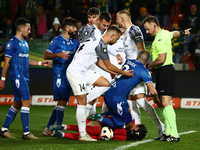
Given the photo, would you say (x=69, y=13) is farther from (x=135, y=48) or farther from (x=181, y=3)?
(x=135, y=48)

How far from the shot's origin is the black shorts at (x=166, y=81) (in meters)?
5.98

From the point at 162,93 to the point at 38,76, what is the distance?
7.30 meters

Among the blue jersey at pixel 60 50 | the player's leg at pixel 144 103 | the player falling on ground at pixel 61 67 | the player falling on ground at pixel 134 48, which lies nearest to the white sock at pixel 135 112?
the player falling on ground at pixel 134 48

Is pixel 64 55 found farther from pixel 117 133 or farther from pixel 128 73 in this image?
pixel 117 133

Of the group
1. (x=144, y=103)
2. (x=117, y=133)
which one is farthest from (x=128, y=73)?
(x=117, y=133)

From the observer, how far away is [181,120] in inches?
357

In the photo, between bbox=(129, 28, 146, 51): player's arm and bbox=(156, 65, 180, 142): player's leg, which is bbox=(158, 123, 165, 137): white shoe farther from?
bbox=(129, 28, 146, 51): player's arm

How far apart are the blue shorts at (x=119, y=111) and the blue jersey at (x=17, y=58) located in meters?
1.63

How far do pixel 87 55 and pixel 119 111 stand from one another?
1156 millimetres

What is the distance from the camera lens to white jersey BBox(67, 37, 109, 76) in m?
5.82

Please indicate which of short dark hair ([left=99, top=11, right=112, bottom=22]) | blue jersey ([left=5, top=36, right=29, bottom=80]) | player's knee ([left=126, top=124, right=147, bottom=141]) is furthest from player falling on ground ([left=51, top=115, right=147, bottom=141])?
short dark hair ([left=99, top=11, right=112, bottom=22])

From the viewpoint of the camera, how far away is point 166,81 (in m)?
6.00

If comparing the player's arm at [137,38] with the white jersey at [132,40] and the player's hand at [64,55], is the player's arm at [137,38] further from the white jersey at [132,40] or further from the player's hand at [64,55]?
the player's hand at [64,55]

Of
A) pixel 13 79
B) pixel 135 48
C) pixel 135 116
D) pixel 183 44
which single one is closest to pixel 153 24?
pixel 135 48
